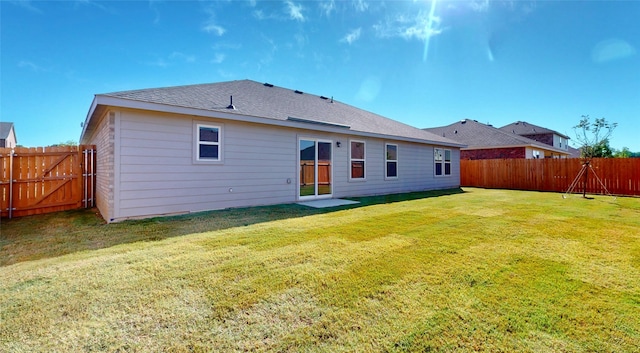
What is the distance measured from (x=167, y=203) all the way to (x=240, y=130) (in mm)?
2513

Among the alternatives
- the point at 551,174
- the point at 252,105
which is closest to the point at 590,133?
the point at 551,174

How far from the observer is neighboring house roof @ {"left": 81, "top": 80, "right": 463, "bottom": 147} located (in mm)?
5836

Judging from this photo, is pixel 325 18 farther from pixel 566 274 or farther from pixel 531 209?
pixel 566 274

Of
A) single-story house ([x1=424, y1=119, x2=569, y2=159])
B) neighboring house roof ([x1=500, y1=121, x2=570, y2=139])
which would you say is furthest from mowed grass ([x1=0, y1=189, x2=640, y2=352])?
neighboring house roof ([x1=500, y1=121, x2=570, y2=139])

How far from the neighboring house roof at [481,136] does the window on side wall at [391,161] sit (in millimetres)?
8314

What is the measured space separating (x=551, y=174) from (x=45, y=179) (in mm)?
19764

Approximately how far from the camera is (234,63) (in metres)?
11.7

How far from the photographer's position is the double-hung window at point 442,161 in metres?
13.8

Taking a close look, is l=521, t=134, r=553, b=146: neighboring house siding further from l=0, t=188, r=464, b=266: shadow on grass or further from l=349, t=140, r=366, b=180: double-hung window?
l=0, t=188, r=464, b=266: shadow on grass

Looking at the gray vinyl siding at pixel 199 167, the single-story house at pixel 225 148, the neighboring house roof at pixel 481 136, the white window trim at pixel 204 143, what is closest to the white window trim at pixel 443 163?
the single-story house at pixel 225 148

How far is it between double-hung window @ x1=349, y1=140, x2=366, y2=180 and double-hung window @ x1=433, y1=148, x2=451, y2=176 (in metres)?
5.26

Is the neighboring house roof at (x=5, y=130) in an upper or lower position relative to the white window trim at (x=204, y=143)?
upper

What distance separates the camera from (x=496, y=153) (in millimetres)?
18203

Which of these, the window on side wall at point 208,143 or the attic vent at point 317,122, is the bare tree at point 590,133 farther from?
the window on side wall at point 208,143
